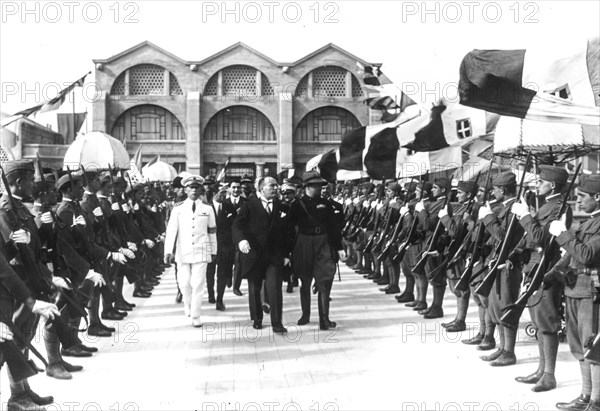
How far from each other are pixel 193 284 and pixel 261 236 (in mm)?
1131

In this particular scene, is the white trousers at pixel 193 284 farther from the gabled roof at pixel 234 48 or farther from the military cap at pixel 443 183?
the gabled roof at pixel 234 48

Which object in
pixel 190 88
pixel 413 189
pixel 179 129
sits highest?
pixel 190 88

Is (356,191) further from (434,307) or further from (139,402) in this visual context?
(139,402)

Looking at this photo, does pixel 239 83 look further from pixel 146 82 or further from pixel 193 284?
pixel 193 284

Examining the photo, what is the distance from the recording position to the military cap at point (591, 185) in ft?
16.8

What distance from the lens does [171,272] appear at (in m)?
15.2

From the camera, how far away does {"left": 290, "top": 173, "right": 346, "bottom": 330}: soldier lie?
864cm

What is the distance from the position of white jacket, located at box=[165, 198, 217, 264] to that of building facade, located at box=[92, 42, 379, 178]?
33.8 meters

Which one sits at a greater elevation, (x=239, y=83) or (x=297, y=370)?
(x=239, y=83)

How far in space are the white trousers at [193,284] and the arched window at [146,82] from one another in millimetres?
36058

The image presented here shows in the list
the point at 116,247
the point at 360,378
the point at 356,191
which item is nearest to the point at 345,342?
the point at 360,378

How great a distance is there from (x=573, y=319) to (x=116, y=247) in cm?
593

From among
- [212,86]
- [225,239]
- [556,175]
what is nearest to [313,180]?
[225,239]

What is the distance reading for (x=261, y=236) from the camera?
8.71 m
